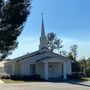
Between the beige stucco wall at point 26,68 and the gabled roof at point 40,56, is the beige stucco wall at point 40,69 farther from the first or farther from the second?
the beige stucco wall at point 26,68

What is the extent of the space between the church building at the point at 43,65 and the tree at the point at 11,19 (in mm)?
34234

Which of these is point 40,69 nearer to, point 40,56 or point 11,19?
point 40,56

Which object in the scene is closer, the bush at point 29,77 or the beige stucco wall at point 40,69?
the bush at point 29,77

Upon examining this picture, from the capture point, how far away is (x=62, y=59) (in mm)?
53844

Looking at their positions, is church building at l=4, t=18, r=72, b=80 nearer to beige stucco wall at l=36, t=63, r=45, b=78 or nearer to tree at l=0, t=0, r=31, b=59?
beige stucco wall at l=36, t=63, r=45, b=78

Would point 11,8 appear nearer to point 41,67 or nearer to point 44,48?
point 41,67

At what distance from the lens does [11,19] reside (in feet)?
57.4

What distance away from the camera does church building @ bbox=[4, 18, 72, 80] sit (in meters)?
53.4

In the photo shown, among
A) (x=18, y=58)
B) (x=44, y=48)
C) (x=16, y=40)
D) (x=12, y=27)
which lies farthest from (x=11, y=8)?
(x=44, y=48)

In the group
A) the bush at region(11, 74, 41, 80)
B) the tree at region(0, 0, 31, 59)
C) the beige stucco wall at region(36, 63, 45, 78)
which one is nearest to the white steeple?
the beige stucco wall at region(36, 63, 45, 78)

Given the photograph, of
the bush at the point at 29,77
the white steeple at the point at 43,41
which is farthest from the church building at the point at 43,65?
the white steeple at the point at 43,41

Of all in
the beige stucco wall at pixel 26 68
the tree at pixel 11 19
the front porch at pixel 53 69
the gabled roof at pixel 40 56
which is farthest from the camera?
the front porch at pixel 53 69

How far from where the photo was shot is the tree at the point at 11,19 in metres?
17.3

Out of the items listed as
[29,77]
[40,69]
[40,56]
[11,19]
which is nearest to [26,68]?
[29,77]
